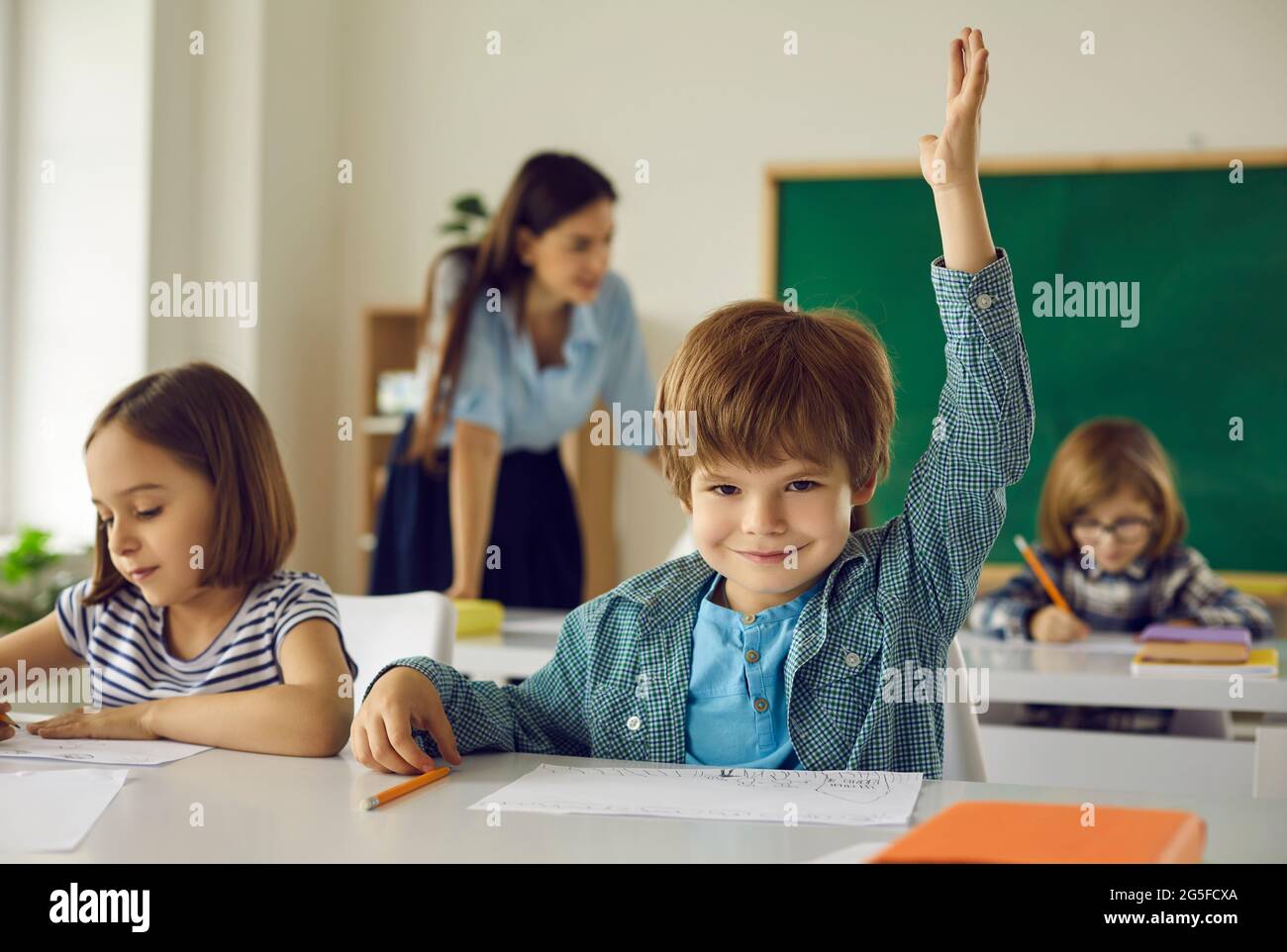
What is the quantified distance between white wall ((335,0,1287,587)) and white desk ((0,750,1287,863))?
350 cm

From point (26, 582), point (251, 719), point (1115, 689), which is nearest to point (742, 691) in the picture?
point (251, 719)

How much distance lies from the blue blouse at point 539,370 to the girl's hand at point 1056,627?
1014 millimetres

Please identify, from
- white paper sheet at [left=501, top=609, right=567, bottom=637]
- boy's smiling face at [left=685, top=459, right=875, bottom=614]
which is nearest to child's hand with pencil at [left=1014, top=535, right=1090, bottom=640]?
white paper sheet at [left=501, top=609, right=567, bottom=637]

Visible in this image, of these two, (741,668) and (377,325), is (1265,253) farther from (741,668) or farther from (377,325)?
(741,668)

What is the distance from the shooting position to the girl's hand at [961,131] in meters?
1.02

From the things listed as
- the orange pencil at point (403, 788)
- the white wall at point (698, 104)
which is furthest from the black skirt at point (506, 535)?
the orange pencil at point (403, 788)

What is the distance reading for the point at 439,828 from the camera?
870 millimetres

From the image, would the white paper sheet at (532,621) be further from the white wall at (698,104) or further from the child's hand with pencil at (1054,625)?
the white wall at (698,104)

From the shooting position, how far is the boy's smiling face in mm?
1133

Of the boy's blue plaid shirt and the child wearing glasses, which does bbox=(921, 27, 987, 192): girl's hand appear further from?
the child wearing glasses

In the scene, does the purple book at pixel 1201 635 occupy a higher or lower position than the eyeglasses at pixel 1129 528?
lower

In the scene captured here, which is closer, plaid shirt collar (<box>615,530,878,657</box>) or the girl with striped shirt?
plaid shirt collar (<box>615,530,878,657</box>)

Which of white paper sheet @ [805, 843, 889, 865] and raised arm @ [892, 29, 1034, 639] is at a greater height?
raised arm @ [892, 29, 1034, 639]

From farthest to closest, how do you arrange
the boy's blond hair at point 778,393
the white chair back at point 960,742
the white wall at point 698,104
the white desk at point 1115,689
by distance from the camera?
1. the white wall at point 698,104
2. the white desk at point 1115,689
3. the white chair back at point 960,742
4. the boy's blond hair at point 778,393
